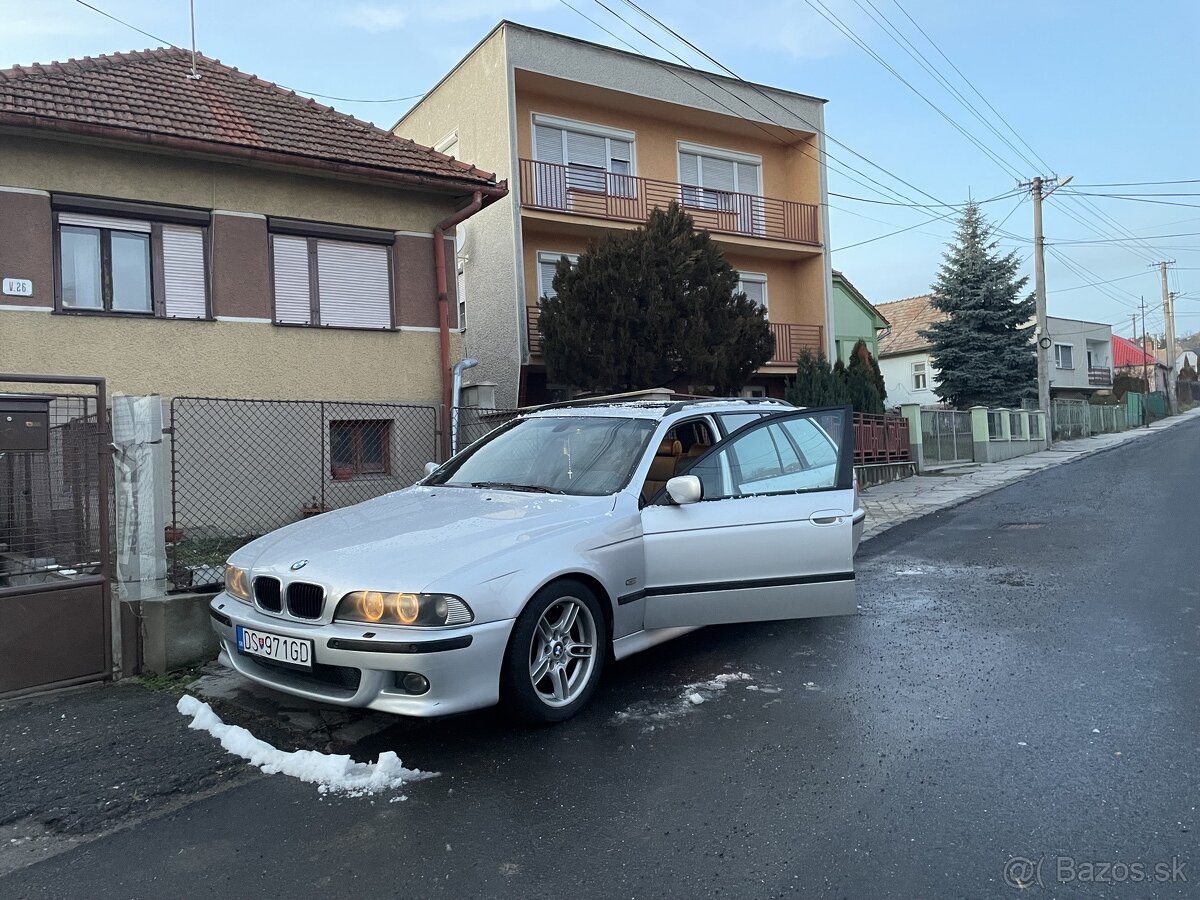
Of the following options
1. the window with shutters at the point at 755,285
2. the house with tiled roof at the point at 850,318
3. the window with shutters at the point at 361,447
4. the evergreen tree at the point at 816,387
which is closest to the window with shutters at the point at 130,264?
the window with shutters at the point at 361,447

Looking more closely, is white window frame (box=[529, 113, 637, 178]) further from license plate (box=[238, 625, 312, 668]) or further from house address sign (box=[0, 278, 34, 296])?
license plate (box=[238, 625, 312, 668])

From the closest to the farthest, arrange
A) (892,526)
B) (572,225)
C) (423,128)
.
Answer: (892,526) < (572,225) < (423,128)

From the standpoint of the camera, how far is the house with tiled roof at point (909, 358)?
43594 mm

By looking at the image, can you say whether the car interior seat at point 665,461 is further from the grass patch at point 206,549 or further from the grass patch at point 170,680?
the grass patch at point 206,549

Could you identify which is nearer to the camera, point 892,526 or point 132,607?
point 132,607

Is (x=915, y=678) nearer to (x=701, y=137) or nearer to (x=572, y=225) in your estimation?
(x=572, y=225)

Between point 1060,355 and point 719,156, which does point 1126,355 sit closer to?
point 1060,355

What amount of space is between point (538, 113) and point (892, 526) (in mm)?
11318

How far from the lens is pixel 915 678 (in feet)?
16.0

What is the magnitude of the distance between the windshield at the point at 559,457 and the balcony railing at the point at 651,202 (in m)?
11.5

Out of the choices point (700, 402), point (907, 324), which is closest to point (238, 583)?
point (700, 402)

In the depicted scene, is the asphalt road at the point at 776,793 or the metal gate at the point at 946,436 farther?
the metal gate at the point at 946,436

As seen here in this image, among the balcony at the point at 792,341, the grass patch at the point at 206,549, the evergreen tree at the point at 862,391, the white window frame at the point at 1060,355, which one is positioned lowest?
the grass patch at the point at 206,549

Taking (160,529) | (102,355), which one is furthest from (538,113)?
(160,529)
